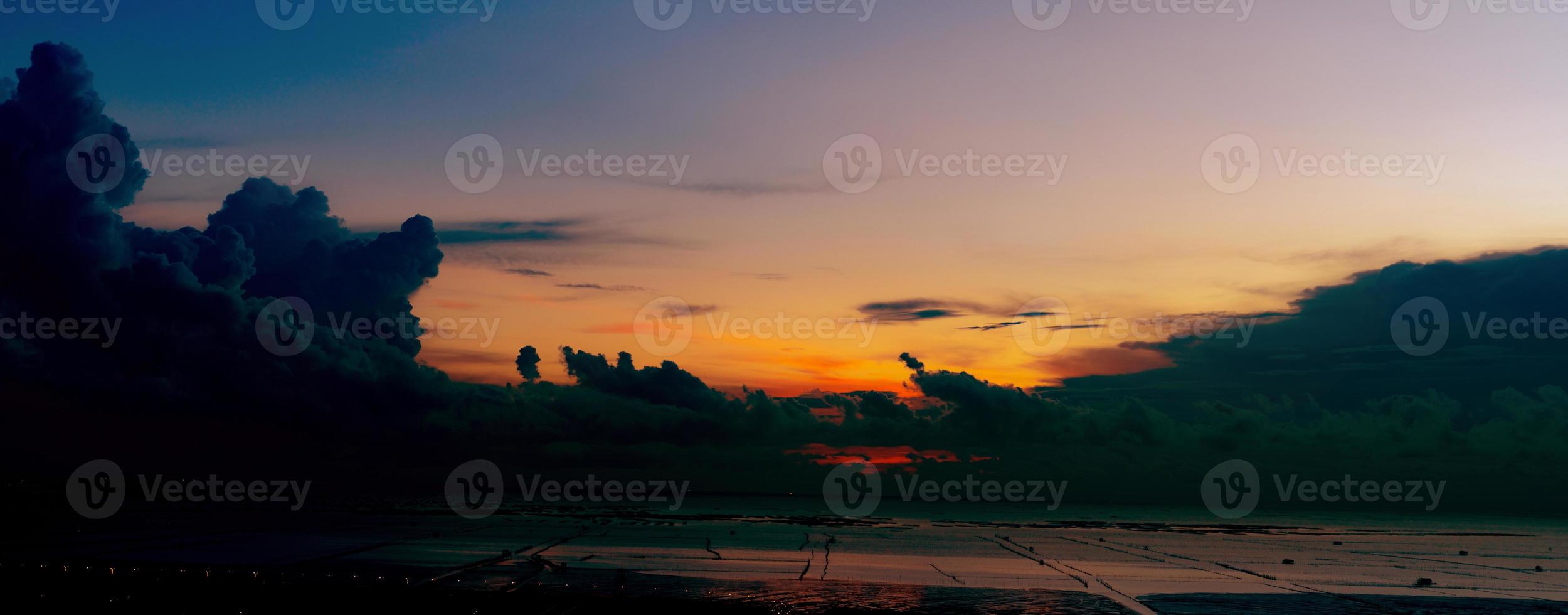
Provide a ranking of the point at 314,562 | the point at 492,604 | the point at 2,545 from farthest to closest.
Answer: the point at 2,545, the point at 314,562, the point at 492,604

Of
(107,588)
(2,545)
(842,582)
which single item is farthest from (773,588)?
(2,545)

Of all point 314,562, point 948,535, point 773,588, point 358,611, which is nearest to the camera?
point 358,611

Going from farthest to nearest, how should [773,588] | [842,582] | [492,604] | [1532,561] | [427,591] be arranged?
[1532,561], [842,582], [773,588], [427,591], [492,604]

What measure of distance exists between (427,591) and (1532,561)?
11296cm

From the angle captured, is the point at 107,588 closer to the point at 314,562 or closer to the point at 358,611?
the point at 358,611

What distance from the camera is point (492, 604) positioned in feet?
140

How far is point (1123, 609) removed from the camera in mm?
48438

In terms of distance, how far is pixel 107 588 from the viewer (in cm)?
4519

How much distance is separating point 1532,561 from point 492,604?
11154cm

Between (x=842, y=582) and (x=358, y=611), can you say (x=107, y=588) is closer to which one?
(x=358, y=611)

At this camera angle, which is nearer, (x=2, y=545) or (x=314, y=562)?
(x=314, y=562)

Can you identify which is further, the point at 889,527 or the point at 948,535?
the point at 889,527

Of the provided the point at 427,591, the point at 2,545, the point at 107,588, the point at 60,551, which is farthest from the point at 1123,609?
the point at 2,545

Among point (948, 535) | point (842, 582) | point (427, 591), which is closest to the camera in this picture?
point (427, 591)
